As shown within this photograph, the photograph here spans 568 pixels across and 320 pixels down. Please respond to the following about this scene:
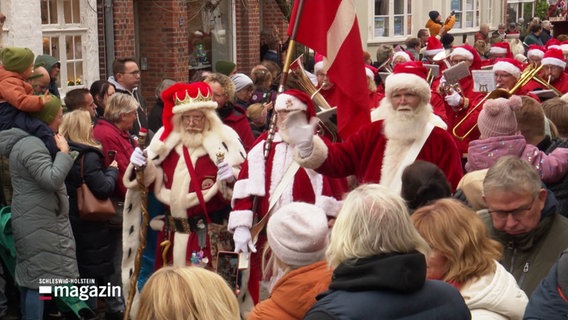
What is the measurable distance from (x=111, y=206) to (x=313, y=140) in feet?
7.89

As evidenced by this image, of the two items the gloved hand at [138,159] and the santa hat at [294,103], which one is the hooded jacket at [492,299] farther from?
the gloved hand at [138,159]

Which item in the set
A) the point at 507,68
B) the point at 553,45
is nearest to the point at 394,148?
the point at 507,68

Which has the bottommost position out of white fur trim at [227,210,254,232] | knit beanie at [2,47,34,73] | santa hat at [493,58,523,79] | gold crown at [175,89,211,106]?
white fur trim at [227,210,254,232]

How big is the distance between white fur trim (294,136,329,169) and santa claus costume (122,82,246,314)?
1.10 m

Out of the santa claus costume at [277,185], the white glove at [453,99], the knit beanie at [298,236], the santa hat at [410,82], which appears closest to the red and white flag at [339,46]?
the santa claus costume at [277,185]

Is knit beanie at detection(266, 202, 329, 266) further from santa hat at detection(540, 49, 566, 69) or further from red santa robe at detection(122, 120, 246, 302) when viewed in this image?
santa hat at detection(540, 49, 566, 69)

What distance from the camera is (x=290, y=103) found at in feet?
22.2

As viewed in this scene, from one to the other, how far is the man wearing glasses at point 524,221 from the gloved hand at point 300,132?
1.73 m

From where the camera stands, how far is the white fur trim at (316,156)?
20.7 feet

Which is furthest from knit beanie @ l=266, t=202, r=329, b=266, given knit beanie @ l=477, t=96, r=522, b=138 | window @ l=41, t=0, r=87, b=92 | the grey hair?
window @ l=41, t=0, r=87, b=92

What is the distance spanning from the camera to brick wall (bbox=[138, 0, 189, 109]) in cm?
1680

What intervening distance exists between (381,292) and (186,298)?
645 mm

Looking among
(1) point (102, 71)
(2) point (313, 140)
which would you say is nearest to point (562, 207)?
(2) point (313, 140)

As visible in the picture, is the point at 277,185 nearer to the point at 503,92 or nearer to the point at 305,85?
the point at 305,85
